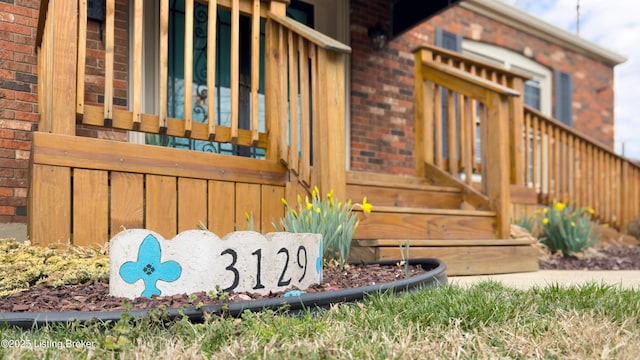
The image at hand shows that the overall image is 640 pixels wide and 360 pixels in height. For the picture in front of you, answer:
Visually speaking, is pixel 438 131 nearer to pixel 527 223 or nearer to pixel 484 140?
pixel 484 140

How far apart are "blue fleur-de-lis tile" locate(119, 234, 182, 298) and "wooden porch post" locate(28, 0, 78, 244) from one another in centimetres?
95

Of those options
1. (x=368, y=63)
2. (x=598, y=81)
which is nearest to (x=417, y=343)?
(x=368, y=63)

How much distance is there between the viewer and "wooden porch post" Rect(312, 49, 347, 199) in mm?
3238

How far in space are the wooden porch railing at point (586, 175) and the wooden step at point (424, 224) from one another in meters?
2.72

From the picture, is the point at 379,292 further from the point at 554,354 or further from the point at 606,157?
the point at 606,157

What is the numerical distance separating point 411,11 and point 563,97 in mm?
4175

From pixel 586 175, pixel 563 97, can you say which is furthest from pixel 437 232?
pixel 563 97

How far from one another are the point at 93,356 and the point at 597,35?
37.3 feet

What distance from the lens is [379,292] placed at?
6.99 ft

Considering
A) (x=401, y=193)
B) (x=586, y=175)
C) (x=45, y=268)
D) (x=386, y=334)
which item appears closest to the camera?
(x=386, y=334)

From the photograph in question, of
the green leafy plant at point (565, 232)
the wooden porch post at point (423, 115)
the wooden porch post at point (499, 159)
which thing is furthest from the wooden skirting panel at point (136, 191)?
the green leafy plant at point (565, 232)

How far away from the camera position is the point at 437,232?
154 inches

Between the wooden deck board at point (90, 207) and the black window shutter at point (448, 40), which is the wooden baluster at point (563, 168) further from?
the wooden deck board at point (90, 207)

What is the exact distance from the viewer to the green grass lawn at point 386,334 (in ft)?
4.94
